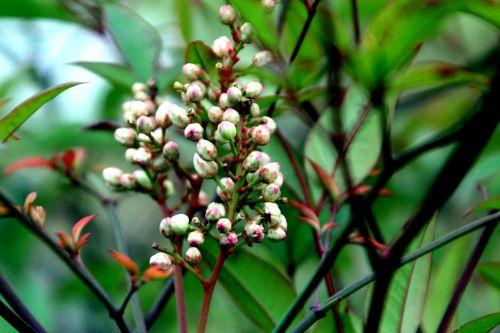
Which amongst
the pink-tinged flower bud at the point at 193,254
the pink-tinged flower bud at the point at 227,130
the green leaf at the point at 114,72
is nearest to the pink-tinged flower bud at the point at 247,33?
the pink-tinged flower bud at the point at 227,130

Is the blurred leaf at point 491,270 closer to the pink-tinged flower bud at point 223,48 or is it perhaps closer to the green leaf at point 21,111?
the pink-tinged flower bud at point 223,48

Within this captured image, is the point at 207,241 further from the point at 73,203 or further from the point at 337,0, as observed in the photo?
the point at 73,203

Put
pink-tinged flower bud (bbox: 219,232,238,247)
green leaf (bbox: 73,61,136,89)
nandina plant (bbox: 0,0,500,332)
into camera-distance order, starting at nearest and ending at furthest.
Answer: nandina plant (bbox: 0,0,500,332) → pink-tinged flower bud (bbox: 219,232,238,247) → green leaf (bbox: 73,61,136,89)

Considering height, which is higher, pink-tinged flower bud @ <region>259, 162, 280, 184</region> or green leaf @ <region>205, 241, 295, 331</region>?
pink-tinged flower bud @ <region>259, 162, 280, 184</region>

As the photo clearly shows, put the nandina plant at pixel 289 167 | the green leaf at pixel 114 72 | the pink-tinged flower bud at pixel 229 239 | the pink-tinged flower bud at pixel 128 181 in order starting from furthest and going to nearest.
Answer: the green leaf at pixel 114 72 → the pink-tinged flower bud at pixel 128 181 → the pink-tinged flower bud at pixel 229 239 → the nandina plant at pixel 289 167

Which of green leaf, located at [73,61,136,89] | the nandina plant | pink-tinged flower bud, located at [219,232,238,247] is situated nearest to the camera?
the nandina plant

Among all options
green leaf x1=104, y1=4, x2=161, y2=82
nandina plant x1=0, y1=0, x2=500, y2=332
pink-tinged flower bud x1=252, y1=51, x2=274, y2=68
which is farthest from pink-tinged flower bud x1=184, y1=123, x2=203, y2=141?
green leaf x1=104, y1=4, x2=161, y2=82

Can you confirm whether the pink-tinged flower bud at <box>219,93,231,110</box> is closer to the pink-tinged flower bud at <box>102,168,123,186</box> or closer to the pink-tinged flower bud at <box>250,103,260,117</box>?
the pink-tinged flower bud at <box>250,103,260,117</box>
